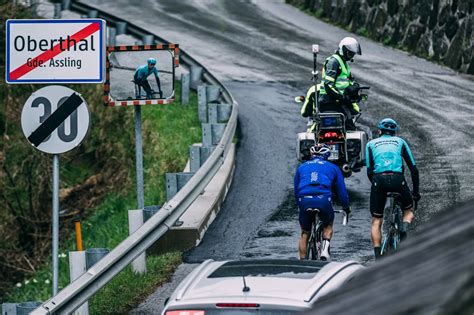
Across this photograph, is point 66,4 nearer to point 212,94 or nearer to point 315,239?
point 212,94

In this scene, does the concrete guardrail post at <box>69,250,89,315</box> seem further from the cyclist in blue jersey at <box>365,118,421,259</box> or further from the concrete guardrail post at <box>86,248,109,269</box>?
the cyclist in blue jersey at <box>365,118,421,259</box>

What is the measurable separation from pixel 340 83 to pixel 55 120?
6.43 metres

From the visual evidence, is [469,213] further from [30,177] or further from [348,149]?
[30,177]

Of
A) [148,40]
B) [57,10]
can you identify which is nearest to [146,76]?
[148,40]

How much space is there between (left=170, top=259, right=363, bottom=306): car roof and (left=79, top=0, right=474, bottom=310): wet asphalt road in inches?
191

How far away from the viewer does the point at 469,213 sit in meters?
3.00

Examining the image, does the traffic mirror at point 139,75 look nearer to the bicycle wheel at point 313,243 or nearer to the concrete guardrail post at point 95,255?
the bicycle wheel at point 313,243

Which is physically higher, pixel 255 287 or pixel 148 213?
pixel 255 287

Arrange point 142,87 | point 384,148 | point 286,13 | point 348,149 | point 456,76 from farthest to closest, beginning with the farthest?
point 286,13
point 456,76
point 348,149
point 142,87
point 384,148

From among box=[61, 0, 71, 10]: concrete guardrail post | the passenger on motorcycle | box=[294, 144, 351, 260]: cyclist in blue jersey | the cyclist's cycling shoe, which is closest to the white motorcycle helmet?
the passenger on motorcycle

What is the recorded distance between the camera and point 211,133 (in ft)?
58.4

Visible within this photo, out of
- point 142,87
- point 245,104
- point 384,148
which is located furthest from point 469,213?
point 245,104

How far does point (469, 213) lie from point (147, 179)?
1672cm

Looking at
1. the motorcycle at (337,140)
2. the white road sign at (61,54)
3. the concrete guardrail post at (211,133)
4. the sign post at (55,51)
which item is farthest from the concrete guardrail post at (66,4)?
the white road sign at (61,54)
